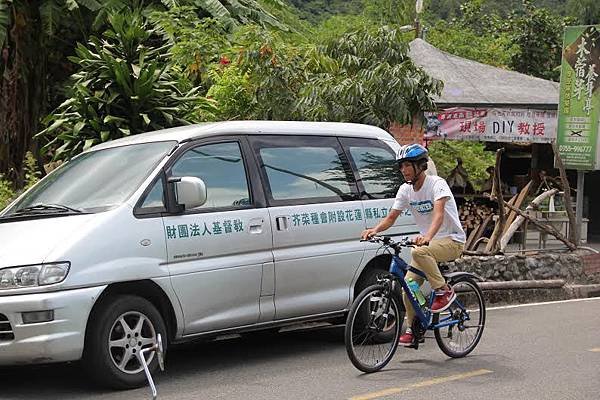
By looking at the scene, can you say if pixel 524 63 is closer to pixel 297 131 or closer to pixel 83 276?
pixel 297 131

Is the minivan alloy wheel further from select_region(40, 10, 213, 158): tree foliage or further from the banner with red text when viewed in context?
the banner with red text

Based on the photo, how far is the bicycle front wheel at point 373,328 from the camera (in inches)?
294

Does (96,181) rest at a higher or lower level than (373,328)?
higher

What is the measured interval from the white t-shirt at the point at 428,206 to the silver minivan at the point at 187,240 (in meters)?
0.76

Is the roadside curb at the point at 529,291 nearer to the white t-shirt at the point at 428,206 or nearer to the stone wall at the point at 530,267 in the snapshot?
the stone wall at the point at 530,267

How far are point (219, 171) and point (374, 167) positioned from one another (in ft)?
6.20

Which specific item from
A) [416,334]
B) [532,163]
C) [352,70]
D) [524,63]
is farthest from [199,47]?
[524,63]

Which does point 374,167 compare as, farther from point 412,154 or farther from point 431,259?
point 431,259

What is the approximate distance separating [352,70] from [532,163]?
33.5ft

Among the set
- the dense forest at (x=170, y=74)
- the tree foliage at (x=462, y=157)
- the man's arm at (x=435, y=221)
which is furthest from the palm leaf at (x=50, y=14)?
the man's arm at (x=435, y=221)

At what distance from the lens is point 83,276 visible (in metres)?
6.66

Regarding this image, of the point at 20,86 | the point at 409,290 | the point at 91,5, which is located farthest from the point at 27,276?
the point at 20,86

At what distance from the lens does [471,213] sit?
18.7 metres

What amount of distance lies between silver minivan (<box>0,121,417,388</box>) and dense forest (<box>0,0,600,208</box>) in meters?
3.01
